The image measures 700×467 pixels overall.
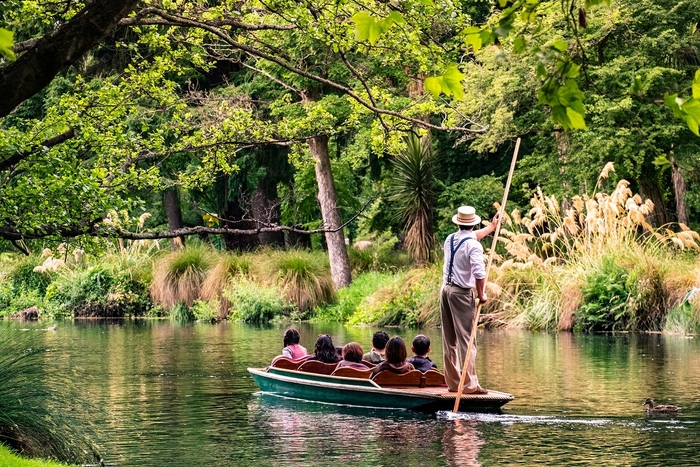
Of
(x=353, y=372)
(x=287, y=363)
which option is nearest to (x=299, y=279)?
(x=287, y=363)

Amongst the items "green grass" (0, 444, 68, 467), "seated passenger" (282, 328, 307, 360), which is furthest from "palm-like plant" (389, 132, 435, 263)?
"green grass" (0, 444, 68, 467)

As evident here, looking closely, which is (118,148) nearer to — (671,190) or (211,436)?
(211,436)

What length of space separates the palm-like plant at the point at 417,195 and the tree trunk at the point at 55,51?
24.5 metres

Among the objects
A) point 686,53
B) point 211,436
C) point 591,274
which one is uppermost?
point 686,53

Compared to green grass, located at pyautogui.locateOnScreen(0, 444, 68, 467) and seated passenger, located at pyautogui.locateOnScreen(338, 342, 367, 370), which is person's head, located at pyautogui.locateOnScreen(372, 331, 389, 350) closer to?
seated passenger, located at pyautogui.locateOnScreen(338, 342, 367, 370)

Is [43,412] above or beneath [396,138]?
beneath

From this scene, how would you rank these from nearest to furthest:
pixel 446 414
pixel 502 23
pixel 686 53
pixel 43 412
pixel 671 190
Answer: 1. pixel 502 23
2. pixel 43 412
3. pixel 446 414
4. pixel 686 53
5. pixel 671 190

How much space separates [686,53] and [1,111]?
27.5 m

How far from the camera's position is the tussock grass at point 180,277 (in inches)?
1328

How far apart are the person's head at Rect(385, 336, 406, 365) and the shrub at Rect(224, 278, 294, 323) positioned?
57.7 feet

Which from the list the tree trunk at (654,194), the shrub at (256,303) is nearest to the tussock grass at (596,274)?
the tree trunk at (654,194)

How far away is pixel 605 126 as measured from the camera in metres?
29.1

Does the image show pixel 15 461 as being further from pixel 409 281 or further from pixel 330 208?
pixel 330 208

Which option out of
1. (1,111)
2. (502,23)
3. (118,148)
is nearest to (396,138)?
(118,148)
